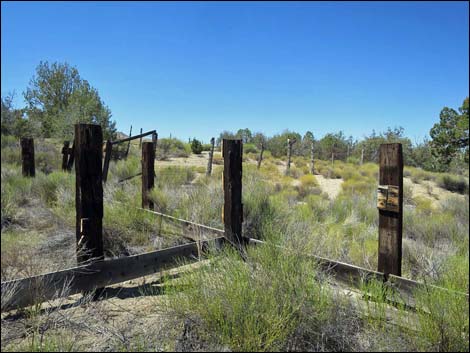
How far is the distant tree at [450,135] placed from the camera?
54.1 ft

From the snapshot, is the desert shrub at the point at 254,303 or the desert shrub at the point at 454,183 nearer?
the desert shrub at the point at 254,303

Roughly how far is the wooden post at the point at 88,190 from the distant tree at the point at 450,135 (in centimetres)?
1714

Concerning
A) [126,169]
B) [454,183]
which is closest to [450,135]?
[454,183]

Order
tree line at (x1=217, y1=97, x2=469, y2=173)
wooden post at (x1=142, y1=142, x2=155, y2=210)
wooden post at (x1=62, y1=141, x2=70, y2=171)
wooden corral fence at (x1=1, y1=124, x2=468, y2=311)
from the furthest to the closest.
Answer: tree line at (x1=217, y1=97, x2=469, y2=173) < wooden post at (x1=62, y1=141, x2=70, y2=171) < wooden post at (x1=142, y1=142, x2=155, y2=210) < wooden corral fence at (x1=1, y1=124, x2=468, y2=311)

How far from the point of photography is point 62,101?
7.00m

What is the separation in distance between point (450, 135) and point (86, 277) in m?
18.2

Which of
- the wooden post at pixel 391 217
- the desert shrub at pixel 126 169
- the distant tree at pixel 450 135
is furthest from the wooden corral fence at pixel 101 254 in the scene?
the distant tree at pixel 450 135

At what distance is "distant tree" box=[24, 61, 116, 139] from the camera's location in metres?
6.51

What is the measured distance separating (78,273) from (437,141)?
719 inches

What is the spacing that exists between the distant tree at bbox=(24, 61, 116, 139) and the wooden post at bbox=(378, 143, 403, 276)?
526 cm

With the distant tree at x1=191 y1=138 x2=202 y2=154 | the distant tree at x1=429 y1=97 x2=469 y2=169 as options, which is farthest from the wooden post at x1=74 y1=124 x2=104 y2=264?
the distant tree at x1=191 y1=138 x2=202 y2=154

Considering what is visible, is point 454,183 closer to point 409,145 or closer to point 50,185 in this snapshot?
point 409,145

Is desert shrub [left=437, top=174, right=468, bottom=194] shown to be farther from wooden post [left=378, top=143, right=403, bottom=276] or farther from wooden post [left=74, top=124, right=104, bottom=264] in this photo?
wooden post [left=74, top=124, right=104, bottom=264]

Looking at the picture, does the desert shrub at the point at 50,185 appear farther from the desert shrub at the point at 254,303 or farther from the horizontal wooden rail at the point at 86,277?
the desert shrub at the point at 254,303
